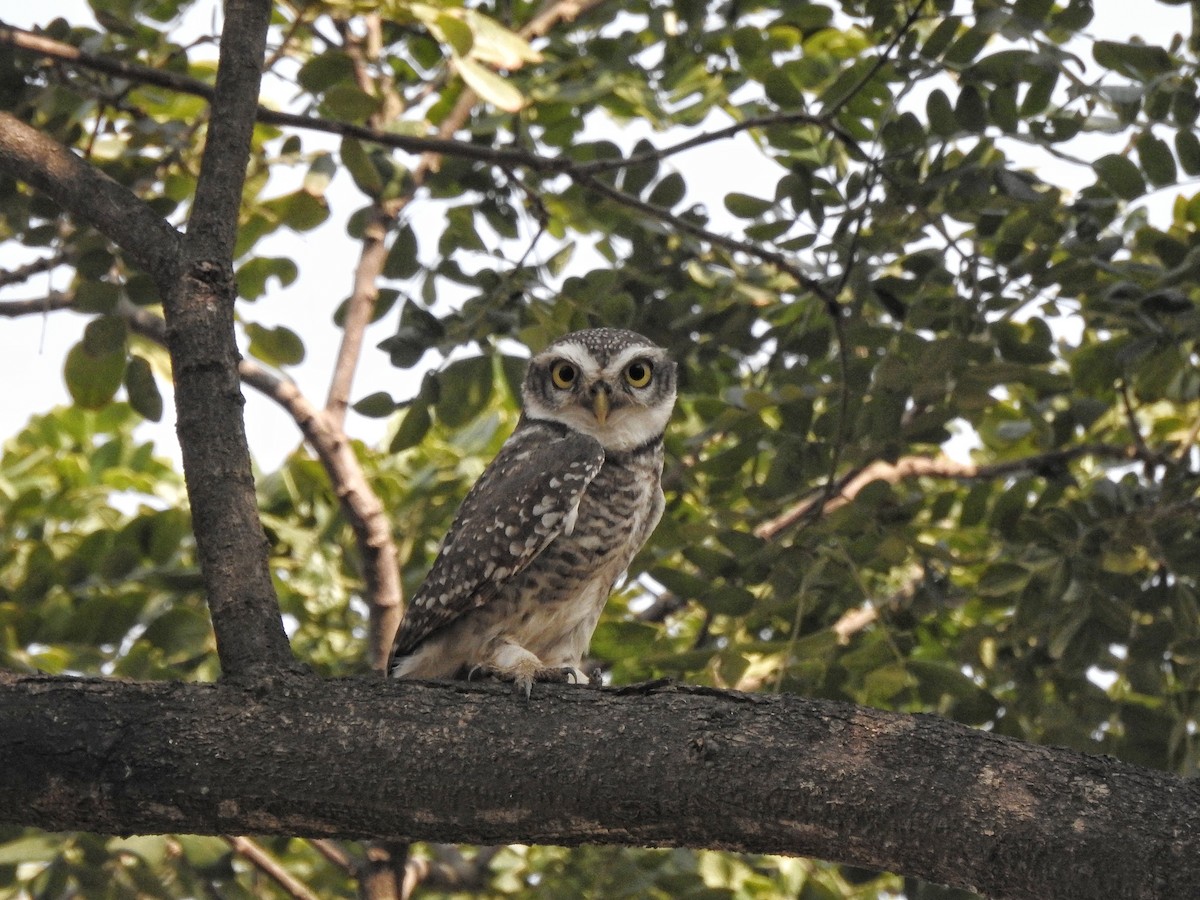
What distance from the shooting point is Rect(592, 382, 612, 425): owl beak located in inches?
138

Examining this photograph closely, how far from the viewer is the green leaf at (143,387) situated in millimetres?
3309

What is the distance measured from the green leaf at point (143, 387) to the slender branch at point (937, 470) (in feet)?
5.00

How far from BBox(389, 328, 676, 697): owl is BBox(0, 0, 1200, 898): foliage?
13 centimetres

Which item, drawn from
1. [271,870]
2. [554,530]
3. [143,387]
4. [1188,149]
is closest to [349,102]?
[143,387]

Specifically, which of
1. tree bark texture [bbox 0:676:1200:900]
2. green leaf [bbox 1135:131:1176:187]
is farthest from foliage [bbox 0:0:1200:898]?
tree bark texture [bbox 0:676:1200:900]

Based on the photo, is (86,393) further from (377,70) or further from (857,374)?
(857,374)

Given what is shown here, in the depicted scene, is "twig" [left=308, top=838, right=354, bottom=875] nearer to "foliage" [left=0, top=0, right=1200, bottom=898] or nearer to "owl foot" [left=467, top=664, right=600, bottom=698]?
"foliage" [left=0, top=0, right=1200, bottom=898]

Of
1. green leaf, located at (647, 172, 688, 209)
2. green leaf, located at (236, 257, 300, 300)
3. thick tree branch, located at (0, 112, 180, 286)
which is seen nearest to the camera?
thick tree branch, located at (0, 112, 180, 286)

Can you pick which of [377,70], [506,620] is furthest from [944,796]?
[377,70]

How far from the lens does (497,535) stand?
3125 mm

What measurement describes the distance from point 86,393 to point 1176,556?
8.66 ft

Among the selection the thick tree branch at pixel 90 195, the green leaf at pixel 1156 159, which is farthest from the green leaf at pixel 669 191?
the thick tree branch at pixel 90 195

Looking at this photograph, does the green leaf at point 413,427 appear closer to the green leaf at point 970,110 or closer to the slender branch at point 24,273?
the slender branch at point 24,273

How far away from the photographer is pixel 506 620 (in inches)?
127
